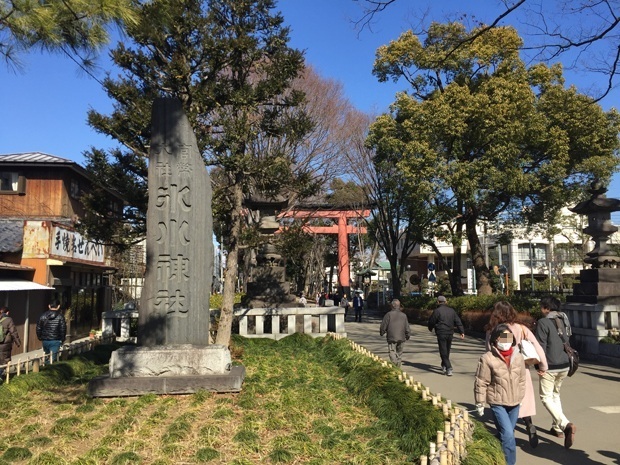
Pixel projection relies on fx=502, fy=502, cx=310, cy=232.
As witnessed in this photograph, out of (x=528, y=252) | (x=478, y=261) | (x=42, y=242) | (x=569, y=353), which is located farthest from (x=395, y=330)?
(x=528, y=252)

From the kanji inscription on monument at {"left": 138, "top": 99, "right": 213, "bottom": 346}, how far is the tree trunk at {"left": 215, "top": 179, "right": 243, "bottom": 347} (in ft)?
11.0

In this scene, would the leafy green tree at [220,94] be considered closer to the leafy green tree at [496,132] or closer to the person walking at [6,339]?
the person walking at [6,339]

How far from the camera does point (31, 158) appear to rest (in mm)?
18547

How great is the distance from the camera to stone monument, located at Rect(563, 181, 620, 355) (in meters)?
12.1

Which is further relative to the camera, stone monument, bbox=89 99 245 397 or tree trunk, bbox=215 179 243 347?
tree trunk, bbox=215 179 243 347

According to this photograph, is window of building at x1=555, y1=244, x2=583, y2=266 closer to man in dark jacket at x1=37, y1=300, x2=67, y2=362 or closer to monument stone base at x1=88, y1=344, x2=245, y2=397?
man in dark jacket at x1=37, y1=300, x2=67, y2=362

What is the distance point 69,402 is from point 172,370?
132cm

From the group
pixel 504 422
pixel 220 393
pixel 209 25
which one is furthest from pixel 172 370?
pixel 209 25

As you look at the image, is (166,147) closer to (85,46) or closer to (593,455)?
(85,46)

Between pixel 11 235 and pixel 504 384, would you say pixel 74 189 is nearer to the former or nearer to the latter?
pixel 11 235

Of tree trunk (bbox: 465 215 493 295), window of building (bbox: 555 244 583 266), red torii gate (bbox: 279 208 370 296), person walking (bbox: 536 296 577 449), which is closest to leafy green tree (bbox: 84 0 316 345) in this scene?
person walking (bbox: 536 296 577 449)

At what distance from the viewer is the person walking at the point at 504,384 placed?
4.92 m

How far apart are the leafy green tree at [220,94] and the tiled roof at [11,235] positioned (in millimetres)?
6493

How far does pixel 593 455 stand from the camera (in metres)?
5.43
